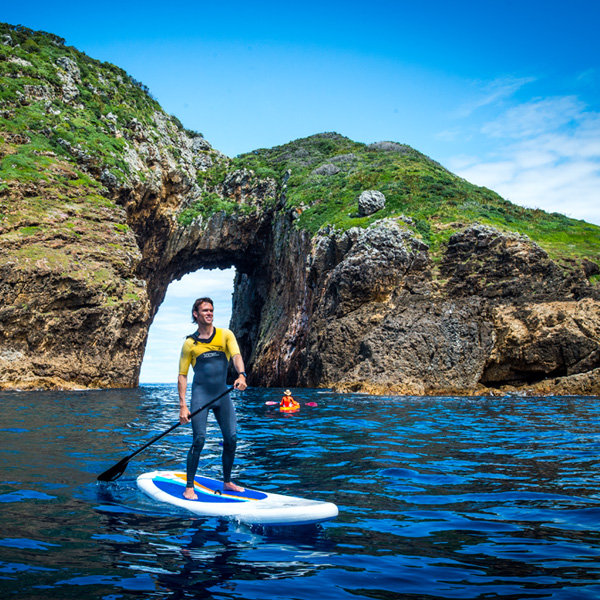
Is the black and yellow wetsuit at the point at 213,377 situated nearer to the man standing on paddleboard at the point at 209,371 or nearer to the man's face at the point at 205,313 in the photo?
the man standing on paddleboard at the point at 209,371

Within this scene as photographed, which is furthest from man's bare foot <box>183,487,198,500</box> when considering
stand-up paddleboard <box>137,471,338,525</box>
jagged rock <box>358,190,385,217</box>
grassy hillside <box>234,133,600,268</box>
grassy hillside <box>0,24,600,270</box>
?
jagged rock <box>358,190,385,217</box>

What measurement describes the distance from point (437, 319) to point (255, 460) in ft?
77.2

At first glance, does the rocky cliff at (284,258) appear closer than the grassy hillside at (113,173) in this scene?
Yes

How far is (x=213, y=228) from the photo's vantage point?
49.0 metres

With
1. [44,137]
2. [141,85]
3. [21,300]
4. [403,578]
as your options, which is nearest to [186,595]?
[403,578]

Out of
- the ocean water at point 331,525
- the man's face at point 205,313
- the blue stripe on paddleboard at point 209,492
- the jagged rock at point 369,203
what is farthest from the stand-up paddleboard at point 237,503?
the jagged rock at point 369,203

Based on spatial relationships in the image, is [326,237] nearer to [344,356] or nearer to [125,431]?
[344,356]

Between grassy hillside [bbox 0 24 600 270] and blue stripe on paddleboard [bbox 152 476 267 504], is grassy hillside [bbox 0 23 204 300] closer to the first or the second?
grassy hillside [bbox 0 24 600 270]

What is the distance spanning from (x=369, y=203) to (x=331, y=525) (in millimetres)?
36703

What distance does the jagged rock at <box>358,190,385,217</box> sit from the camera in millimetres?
40156

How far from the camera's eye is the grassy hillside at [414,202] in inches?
1464

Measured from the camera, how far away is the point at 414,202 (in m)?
40.9

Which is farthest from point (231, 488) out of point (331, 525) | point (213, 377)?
point (331, 525)

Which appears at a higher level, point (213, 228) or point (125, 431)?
point (213, 228)
